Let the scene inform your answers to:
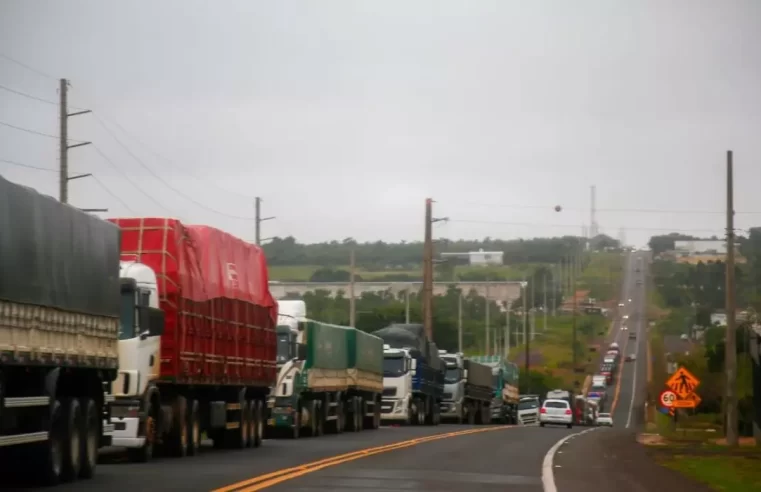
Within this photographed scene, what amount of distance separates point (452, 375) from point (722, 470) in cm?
3916

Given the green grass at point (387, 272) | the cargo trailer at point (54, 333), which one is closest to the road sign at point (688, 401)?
the cargo trailer at point (54, 333)

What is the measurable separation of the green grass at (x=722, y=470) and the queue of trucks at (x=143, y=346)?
28.7 feet

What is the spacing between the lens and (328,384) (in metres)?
43.2

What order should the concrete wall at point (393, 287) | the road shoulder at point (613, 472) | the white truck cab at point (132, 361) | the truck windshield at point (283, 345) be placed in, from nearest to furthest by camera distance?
1. the road shoulder at point (613, 472)
2. the white truck cab at point (132, 361)
3. the truck windshield at point (283, 345)
4. the concrete wall at point (393, 287)

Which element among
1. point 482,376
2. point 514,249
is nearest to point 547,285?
point 514,249

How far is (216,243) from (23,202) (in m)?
12.6

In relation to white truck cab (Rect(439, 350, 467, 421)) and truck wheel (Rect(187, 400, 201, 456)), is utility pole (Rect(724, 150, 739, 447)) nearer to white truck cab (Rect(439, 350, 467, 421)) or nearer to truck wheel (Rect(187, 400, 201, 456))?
truck wheel (Rect(187, 400, 201, 456))

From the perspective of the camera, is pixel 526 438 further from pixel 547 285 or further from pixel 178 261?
pixel 547 285

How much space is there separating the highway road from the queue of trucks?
0.74 m

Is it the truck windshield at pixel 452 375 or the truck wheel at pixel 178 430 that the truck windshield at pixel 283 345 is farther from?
the truck windshield at pixel 452 375

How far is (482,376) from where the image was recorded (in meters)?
73.6

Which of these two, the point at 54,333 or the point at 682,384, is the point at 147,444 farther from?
the point at 682,384

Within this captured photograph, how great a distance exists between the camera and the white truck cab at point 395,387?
184 feet

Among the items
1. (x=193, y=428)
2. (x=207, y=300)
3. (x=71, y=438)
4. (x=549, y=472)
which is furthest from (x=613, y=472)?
(x=71, y=438)
